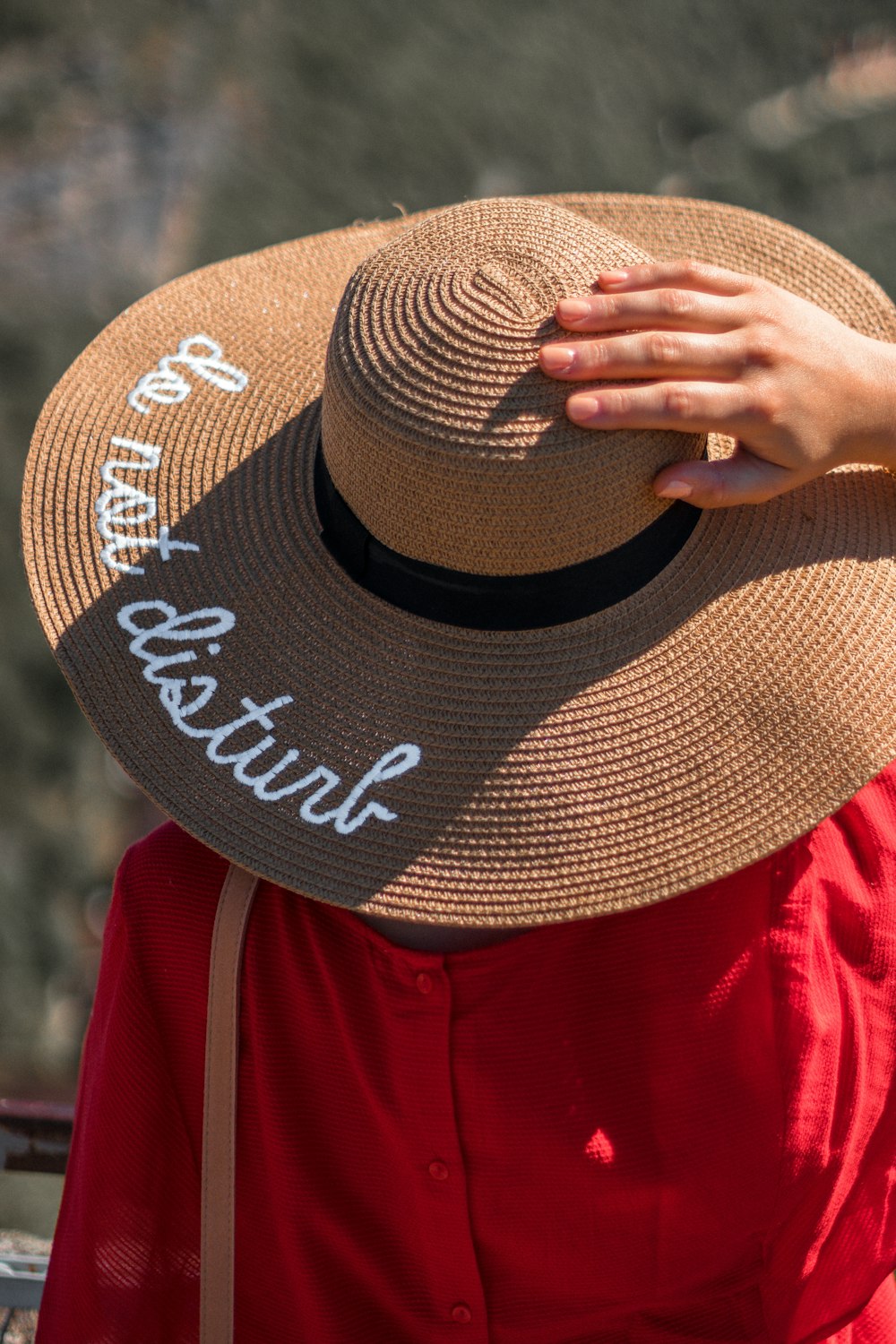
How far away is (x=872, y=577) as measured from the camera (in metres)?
A: 1.41

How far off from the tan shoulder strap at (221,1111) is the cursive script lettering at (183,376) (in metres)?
0.57

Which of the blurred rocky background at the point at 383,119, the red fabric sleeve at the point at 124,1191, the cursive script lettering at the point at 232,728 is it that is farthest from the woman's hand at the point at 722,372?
the blurred rocky background at the point at 383,119

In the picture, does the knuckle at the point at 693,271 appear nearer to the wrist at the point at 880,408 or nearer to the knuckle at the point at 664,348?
the knuckle at the point at 664,348

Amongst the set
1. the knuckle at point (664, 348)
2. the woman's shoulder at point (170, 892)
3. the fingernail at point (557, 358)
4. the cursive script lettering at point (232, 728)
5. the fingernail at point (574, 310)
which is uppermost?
the fingernail at point (574, 310)

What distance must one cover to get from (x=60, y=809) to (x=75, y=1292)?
1995 mm

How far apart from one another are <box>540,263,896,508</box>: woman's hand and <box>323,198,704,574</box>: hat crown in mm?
32

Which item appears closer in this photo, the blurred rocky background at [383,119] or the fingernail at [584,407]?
the fingernail at [584,407]

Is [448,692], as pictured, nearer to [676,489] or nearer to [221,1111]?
[676,489]

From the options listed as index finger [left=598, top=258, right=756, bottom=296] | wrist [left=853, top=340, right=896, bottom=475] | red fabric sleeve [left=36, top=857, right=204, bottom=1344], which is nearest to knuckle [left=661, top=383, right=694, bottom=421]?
index finger [left=598, top=258, right=756, bottom=296]

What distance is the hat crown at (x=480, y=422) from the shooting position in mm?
1229

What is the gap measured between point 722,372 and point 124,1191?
1094 millimetres

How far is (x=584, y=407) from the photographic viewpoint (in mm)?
1194

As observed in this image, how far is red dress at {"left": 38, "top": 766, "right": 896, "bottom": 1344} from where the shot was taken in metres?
1.39

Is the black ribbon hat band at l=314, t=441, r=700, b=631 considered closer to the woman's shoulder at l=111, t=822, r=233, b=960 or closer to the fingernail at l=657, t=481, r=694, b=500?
the fingernail at l=657, t=481, r=694, b=500
